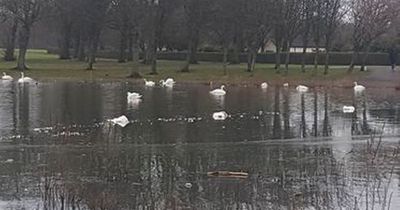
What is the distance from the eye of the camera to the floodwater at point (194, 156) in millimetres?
13289

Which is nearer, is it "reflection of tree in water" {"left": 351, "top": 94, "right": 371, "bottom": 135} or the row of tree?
"reflection of tree in water" {"left": 351, "top": 94, "right": 371, "bottom": 135}

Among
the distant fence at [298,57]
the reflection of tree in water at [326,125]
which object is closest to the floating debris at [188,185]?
the reflection of tree in water at [326,125]

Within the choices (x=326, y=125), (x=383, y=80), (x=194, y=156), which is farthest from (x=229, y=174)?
(x=383, y=80)

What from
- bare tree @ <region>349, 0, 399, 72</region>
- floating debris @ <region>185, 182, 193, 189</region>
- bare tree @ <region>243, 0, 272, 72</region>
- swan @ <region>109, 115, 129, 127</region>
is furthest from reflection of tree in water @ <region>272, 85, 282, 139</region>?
bare tree @ <region>349, 0, 399, 72</region>

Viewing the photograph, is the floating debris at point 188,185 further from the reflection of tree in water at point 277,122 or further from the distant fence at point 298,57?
the distant fence at point 298,57

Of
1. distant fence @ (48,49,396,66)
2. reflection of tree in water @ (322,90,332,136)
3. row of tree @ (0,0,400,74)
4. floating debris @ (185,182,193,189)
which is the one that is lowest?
reflection of tree in water @ (322,90,332,136)

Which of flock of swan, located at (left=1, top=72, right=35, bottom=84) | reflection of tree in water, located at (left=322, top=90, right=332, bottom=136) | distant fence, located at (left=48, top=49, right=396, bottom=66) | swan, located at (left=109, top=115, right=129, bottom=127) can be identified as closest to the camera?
reflection of tree in water, located at (left=322, top=90, right=332, bottom=136)

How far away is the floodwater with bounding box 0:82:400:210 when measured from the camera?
43.6ft

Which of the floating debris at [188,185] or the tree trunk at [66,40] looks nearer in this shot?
the floating debris at [188,185]

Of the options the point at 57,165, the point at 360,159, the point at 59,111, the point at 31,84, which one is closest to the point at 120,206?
the point at 57,165

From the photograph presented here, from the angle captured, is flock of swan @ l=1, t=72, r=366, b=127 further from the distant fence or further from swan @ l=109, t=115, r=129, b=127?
the distant fence

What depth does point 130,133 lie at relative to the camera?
74.5 ft

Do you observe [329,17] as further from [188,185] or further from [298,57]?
[188,185]

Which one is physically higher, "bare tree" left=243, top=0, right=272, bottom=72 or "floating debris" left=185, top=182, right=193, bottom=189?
"bare tree" left=243, top=0, right=272, bottom=72
